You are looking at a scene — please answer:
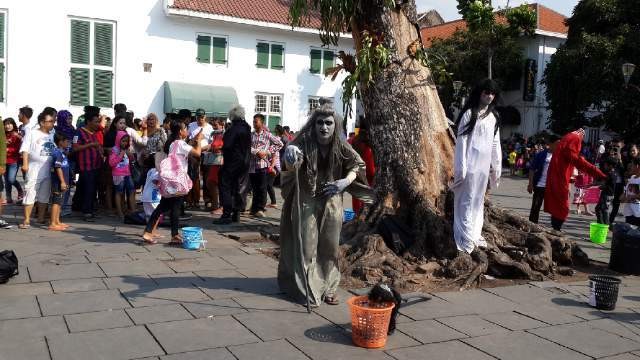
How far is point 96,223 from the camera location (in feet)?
30.7

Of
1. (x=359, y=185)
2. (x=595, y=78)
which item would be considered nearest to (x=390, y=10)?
(x=359, y=185)

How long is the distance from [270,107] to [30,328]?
23174 millimetres

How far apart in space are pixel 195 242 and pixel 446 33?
4131 centimetres

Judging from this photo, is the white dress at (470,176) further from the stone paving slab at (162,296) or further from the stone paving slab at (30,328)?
the stone paving slab at (30,328)

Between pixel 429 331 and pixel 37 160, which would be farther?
pixel 37 160

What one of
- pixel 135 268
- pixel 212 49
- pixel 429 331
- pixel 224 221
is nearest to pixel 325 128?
pixel 429 331

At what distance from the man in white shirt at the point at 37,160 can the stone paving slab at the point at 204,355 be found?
540cm

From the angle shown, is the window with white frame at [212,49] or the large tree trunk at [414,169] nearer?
the large tree trunk at [414,169]

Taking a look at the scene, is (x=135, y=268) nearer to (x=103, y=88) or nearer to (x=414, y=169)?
(x=414, y=169)

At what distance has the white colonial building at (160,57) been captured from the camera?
71.9 feet

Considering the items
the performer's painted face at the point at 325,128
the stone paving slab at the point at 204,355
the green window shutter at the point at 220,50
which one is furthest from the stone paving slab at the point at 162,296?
the green window shutter at the point at 220,50

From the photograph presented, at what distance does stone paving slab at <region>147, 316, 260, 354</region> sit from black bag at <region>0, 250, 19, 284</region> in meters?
1.92

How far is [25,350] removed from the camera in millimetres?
4098

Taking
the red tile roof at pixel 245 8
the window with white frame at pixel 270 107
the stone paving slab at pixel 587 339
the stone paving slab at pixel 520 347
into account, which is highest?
the red tile roof at pixel 245 8
